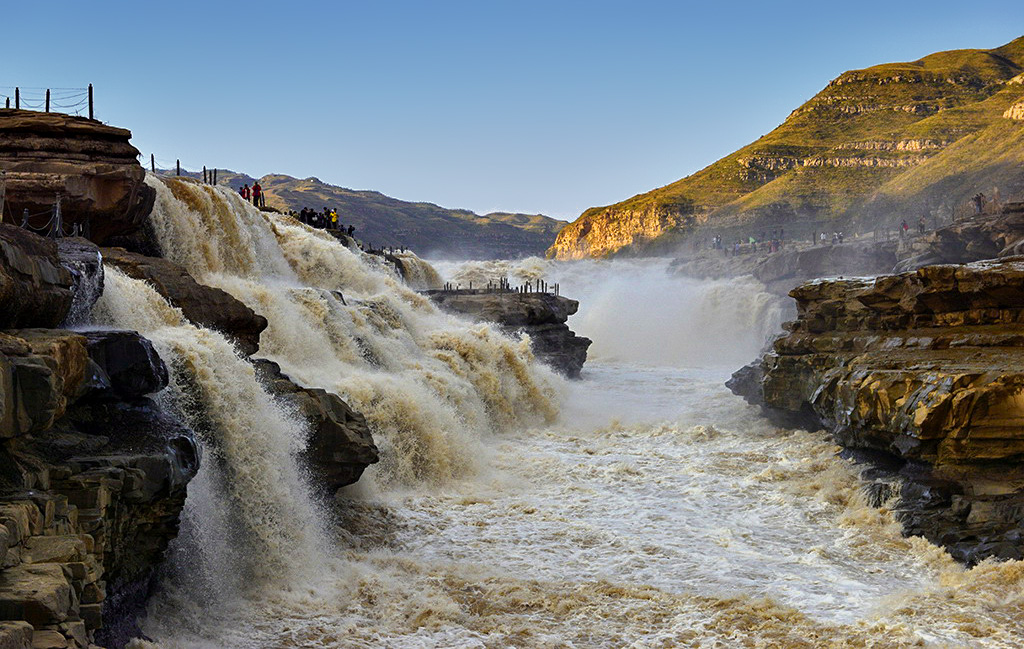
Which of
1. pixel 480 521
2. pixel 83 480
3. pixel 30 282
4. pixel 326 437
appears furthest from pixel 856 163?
pixel 83 480

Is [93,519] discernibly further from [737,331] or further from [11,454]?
[737,331]

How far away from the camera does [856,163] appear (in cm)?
10838

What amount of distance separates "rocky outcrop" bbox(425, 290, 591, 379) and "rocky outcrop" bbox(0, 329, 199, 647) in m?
23.3

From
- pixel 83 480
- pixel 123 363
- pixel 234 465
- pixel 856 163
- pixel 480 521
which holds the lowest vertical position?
pixel 480 521

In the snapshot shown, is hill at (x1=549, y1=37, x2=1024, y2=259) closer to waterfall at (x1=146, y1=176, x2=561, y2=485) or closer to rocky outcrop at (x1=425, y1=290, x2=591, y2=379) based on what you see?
rocky outcrop at (x1=425, y1=290, x2=591, y2=379)

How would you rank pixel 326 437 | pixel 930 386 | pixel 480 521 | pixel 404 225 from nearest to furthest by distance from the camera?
pixel 930 386, pixel 326 437, pixel 480 521, pixel 404 225

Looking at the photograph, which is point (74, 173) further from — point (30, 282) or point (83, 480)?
point (83, 480)

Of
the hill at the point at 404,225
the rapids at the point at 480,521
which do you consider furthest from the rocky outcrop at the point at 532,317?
the hill at the point at 404,225

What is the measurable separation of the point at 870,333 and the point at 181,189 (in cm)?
1700

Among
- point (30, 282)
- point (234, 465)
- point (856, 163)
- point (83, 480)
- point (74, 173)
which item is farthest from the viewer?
point (856, 163)

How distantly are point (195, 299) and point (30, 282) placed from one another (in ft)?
19.7

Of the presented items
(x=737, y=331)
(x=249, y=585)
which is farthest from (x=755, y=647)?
(x=737, y=331)

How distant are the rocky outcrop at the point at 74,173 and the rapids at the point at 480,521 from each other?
6.53ft

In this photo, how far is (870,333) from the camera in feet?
65.0
